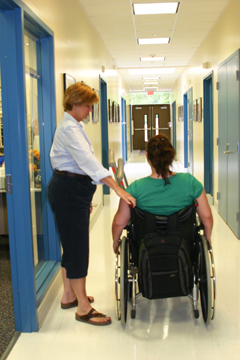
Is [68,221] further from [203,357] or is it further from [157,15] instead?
[157,15]

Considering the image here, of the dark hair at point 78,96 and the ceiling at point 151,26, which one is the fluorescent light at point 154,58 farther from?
the dark hair at point 78,96

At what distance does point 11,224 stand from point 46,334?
73 cm

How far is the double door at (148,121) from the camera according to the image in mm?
19234

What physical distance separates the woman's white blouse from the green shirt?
0.24 metres

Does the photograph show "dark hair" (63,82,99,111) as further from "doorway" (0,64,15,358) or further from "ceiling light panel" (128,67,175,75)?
"ceiling light panel" (128,67,175,75)

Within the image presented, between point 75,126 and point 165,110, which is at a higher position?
point 165,110

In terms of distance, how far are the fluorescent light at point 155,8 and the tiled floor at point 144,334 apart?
3152mm

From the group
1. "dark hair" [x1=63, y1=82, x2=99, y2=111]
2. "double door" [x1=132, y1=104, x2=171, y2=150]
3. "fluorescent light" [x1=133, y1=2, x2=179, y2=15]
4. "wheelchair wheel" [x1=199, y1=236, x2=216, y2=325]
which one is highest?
"fluorescent light" [x1=133, y1=2, x2=179, y2=15]

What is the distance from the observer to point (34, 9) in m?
2.62

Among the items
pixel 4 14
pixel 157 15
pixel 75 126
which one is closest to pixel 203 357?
pixel 75 126

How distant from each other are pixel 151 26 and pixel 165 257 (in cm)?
476

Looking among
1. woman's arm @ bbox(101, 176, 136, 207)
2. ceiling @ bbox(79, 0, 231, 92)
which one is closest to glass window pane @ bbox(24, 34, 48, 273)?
woman's arm @ bbox(101, 176, 136, 207)

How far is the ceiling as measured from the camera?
4.93m

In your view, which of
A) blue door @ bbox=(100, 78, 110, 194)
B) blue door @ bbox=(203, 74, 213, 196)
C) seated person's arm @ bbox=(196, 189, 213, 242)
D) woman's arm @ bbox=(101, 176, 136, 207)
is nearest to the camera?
woman's arm @ bbox=(101, 176, 136, 207)
